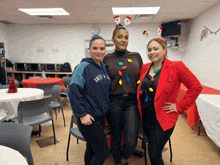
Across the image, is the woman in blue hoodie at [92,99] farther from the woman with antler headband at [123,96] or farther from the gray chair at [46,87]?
the gray chair at [46,87]

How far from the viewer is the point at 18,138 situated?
47.1 inches

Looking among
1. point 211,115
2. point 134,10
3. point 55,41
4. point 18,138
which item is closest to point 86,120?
point 18,138

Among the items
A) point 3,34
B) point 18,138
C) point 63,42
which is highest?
point 3,34

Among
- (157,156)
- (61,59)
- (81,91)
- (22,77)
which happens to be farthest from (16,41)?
(157,156)

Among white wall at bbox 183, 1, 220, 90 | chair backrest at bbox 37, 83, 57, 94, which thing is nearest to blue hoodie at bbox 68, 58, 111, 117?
chair backrest at bbox 37, 83, 57, 94

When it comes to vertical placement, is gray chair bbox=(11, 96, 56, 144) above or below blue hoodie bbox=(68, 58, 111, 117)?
below

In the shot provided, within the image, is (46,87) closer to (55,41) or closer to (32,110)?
(32,110)

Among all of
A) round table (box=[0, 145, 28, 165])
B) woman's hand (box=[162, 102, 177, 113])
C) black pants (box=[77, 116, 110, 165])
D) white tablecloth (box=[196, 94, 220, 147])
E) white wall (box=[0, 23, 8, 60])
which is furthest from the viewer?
white wall (box=[0, 23, 8, 60])

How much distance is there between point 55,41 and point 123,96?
229 inches

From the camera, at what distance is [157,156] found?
1.37 metres

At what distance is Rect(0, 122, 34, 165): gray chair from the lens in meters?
1.18

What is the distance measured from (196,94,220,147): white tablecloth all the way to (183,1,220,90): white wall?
1.60 metres

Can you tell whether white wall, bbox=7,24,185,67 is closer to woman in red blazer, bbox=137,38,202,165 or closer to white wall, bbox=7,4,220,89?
white wall, bbox=7,4,220,89

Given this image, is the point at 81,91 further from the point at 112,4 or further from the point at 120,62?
the point at 112,4
